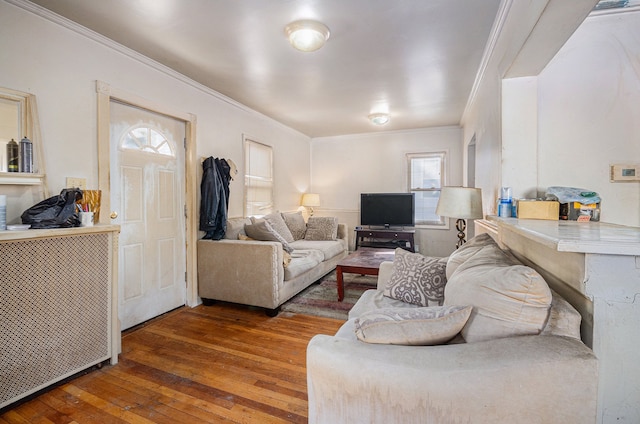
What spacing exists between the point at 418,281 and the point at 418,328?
2.83ft

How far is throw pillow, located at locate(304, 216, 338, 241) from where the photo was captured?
15.5ft

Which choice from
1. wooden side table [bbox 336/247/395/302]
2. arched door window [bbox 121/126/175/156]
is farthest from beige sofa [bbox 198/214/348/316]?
arched door window [bbox 121/126/175/156]

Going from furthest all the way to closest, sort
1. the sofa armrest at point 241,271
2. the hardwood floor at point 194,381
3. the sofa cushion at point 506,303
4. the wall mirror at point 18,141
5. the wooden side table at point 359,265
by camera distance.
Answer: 1. the wooden side table at point 359,265
2. the sofa armrest at point 241,271
3. the wall mirror at point 18,141
4. the hardwood floor at point 194,381
5. the sofa cushion at point 506,303

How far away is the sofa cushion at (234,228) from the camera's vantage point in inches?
133

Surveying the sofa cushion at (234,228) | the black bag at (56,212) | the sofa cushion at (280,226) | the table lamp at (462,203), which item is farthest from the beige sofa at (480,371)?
the sofa cushion at (280,226)

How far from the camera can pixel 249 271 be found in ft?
9.65

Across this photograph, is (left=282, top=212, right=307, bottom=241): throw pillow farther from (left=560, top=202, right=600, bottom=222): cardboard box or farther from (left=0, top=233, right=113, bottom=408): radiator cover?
(left=560, top=202, right=600, bottom=222): cardboard box

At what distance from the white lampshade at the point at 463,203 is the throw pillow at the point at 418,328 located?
5.34 feet

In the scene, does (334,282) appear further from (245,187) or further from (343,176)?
(343,176)

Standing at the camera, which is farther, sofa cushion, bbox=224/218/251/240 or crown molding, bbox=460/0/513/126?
sofa cushion, bbox=224/218/251/240

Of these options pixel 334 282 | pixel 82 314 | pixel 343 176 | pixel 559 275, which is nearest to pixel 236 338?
pixel 82 314

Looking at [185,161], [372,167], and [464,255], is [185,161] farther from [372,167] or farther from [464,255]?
[372,167]

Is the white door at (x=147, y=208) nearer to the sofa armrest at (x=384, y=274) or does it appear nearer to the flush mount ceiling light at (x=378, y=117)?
the sofa armrest at (x=384, y=274)

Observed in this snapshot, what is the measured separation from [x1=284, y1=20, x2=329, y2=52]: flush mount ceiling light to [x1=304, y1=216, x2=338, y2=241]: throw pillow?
2909 mm
